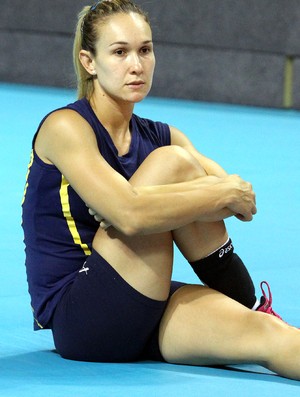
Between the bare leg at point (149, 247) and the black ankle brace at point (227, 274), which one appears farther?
the black ankle brace at point (227, 274)

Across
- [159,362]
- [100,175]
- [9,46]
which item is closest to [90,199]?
[100,175]

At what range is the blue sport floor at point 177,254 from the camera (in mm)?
2914

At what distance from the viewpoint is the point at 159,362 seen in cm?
Result: 317

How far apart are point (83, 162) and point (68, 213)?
0.20 meters

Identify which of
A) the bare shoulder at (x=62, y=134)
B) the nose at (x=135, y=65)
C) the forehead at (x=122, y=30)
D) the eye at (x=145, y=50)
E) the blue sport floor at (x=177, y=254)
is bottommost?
the blue sport floor at (x=177, y=254)

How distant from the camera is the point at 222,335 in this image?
3.02 m

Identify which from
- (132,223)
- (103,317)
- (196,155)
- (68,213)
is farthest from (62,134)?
(196,155)

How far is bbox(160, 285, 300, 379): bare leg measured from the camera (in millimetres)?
2971

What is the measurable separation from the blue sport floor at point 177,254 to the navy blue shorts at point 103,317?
1.8 inches

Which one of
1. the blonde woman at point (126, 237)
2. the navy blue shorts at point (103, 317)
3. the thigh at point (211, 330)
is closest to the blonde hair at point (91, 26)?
the blonde woman at point (126, 237)

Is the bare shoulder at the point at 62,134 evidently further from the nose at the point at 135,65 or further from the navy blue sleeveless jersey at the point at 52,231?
the nose at the point at 135,65

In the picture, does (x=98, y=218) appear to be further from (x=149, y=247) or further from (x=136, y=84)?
(x=136, y=84)

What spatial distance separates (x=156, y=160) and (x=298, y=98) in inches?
270

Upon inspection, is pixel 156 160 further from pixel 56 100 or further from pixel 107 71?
pixel 56 100
